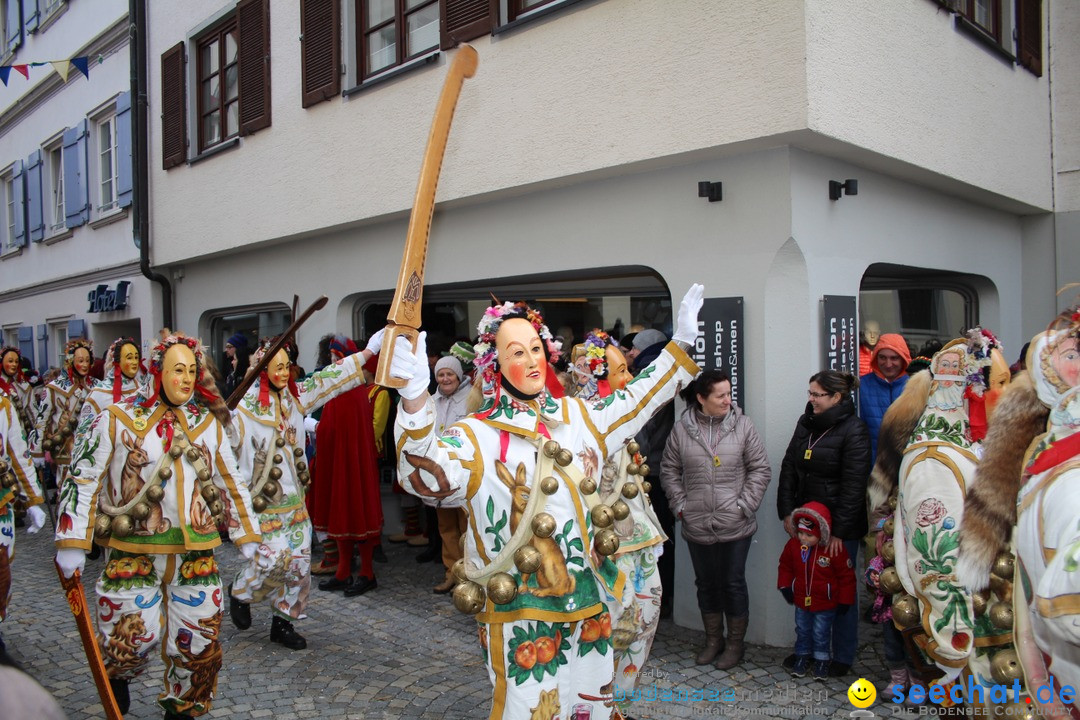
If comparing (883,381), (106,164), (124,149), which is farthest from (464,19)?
(106,164)

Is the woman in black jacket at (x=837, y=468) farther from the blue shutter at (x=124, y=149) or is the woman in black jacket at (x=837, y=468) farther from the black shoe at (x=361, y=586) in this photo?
the blue shutter at (x=124, y=149)

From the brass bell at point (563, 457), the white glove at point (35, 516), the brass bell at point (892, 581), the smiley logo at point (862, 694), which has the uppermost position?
the brass bell at point (563, 457)

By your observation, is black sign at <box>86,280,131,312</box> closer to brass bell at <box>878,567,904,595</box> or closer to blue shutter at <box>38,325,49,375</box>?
blue shutter at <box>38,325,49,375</box>

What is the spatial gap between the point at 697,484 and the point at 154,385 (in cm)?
305

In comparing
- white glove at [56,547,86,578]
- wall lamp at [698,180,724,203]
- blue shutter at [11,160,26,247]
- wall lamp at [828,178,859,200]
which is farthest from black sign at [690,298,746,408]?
blue shutter at [11,160,26,247]

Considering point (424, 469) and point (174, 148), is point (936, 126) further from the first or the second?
point (174, 148)

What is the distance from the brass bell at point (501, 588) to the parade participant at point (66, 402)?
740 centimetres

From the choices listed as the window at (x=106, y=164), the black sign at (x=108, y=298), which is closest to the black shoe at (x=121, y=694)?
the black sign at (x=108, y=298)

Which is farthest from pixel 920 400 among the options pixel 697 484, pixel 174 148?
pixel 174 148

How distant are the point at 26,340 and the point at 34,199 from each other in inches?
109

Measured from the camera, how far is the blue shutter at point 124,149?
11.8 m

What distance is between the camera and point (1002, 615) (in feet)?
7.90

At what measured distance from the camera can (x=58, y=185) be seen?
1515 centimetres

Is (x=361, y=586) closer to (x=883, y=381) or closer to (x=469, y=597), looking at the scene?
(x=469, y=597)
